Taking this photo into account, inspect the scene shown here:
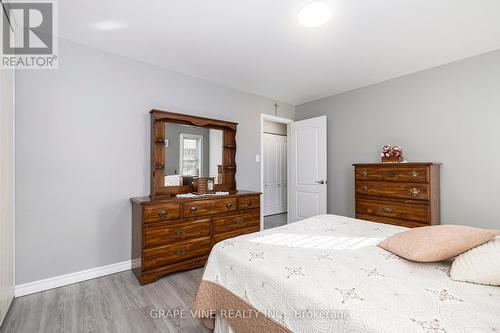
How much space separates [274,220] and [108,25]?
4339mm

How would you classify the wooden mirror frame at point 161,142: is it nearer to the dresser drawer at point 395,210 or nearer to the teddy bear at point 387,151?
the dresser drawer at point 395,210

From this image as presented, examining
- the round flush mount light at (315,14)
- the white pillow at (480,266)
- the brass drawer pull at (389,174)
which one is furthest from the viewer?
the brass drawer pull at (389,174)

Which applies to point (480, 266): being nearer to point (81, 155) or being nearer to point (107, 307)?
point (107, 307)

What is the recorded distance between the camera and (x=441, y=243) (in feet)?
3.86

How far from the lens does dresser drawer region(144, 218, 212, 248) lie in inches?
94.3

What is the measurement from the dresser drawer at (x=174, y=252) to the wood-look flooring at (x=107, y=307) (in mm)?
191

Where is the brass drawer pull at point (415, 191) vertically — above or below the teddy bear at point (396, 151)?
below

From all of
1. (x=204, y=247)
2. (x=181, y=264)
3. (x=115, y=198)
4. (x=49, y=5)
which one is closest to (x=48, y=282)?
(x=115, y=198)

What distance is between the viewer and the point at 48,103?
7.52ft

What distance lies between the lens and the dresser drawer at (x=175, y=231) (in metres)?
2.39

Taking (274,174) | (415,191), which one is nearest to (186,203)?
(415,191)

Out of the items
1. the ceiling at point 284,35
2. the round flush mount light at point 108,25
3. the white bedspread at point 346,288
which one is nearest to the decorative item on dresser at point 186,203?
the ceiling at point 284,35

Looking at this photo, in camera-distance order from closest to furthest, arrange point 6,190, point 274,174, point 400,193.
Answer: point 6,190, point 400,193, point 274,174

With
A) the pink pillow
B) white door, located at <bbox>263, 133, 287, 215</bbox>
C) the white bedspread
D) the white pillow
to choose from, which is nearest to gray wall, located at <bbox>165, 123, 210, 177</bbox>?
the white bedspread
